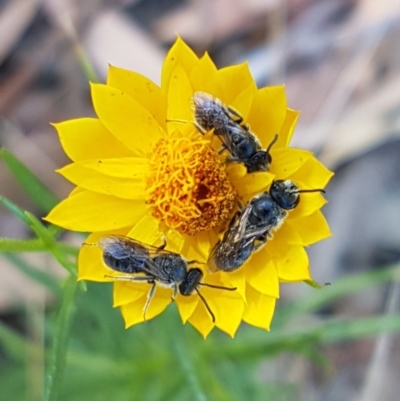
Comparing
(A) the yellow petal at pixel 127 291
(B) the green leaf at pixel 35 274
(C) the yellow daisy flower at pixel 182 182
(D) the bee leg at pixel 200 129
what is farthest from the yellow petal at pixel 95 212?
(B) the green leaf at pixel 35 274

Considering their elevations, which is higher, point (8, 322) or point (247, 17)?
point (247, 17)

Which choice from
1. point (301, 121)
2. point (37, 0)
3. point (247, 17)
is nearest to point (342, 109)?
point (301, 121)

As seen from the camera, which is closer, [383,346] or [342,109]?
[383,346]

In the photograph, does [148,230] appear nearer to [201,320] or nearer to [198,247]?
[198,247]

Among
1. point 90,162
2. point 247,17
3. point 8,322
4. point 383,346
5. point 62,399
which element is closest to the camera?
point 90,162

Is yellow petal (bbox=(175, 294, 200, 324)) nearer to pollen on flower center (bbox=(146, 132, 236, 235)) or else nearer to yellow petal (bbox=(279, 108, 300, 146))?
pollen on flower center (bbox=(146, 132, 236, 235))

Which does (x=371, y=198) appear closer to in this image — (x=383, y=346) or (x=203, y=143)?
(x=383, y=346)

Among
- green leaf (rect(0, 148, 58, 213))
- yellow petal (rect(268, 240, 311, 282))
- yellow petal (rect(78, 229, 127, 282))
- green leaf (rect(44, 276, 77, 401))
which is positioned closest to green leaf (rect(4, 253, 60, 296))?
green leaf (rect(0, 148, 58, 213))
